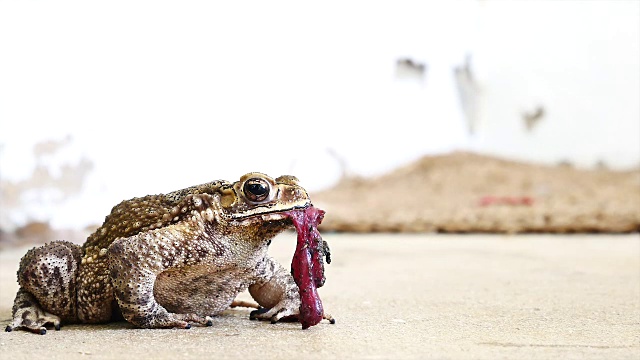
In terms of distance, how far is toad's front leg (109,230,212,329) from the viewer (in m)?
1.89

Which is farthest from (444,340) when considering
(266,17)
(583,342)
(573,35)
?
(573,35)

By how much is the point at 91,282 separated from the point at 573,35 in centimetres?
884

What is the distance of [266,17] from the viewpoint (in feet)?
25.3

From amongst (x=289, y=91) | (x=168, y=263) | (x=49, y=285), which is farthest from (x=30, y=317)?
(x=289, y=91)

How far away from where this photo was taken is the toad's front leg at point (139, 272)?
1889mm

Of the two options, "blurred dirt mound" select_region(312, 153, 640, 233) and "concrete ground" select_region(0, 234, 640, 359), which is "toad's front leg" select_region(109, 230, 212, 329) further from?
"blurred dirt mound" select_region(312, 153, 640, 233)

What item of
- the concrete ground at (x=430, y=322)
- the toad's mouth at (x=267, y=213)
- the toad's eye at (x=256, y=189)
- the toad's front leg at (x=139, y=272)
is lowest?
the concrete ground at (x=430, y=322)

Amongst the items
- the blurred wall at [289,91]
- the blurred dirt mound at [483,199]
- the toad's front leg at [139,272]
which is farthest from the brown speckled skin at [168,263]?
the blurred dirt mound at [483,199]

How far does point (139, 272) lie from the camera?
6.20 ft

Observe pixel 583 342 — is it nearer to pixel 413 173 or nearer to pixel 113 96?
pixel 113 96

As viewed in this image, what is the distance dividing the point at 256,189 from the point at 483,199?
628cm

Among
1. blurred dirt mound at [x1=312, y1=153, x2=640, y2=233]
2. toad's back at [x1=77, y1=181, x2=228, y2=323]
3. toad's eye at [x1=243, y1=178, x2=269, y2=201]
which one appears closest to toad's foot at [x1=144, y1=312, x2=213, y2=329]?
toad's back at [x1=77, y1=181, x2=228, y2=323]

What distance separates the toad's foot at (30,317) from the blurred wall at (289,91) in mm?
3330

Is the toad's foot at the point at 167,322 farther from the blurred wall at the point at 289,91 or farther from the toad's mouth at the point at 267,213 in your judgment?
the blurred wall at the point at 289,91
